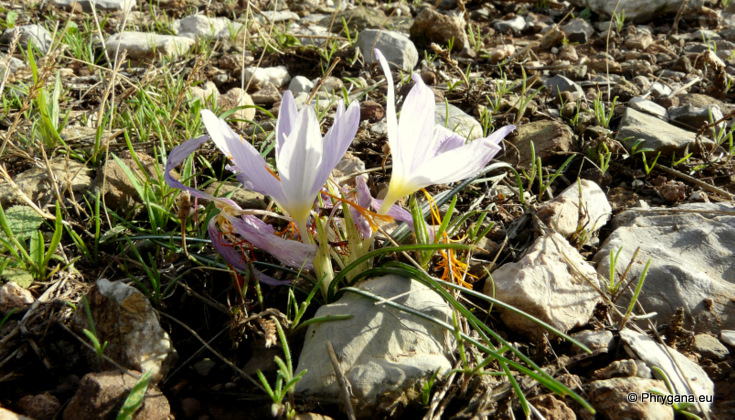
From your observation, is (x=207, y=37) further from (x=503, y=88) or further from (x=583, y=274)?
(x=583, y=274)

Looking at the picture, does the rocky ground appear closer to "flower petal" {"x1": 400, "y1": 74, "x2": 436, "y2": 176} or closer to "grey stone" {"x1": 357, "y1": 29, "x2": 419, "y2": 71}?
"grey stone" {"x1": 357, "y1": 29, "x2": 419, "y2": 71}

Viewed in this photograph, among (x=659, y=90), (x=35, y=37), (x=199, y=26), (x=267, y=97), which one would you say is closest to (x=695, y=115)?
(x=659, y=90)

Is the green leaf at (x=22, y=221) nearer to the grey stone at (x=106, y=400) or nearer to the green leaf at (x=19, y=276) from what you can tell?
the green leaf at (x=19, y=276)

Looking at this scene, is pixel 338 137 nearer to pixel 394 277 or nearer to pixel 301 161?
pixel 301 161

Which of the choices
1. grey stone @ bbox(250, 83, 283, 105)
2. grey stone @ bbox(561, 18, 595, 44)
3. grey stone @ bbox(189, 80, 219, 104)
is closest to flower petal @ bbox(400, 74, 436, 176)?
grey stone @ bbox(189, 80, 219, 104)

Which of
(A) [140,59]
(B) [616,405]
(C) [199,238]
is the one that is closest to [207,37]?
(A) [140,59]

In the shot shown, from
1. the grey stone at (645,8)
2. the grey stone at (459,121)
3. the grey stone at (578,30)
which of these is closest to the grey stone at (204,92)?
the grey stone at (459,121)
